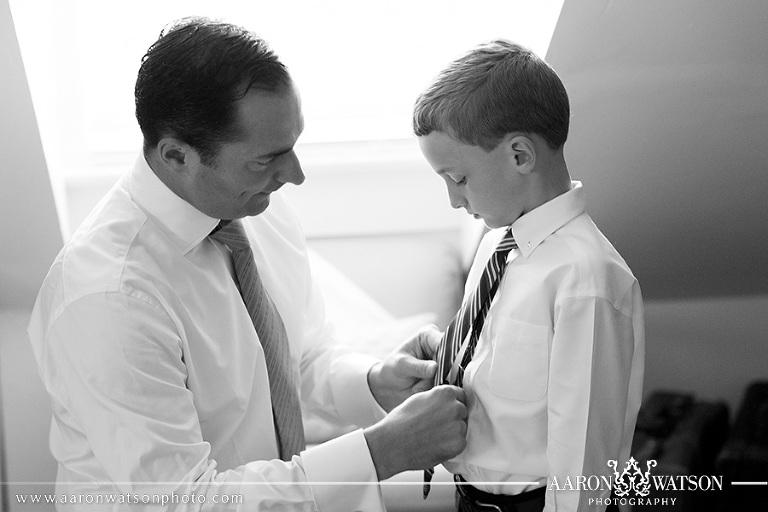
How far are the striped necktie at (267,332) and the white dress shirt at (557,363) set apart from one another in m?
0.28

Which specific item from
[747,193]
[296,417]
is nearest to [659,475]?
[747,193]

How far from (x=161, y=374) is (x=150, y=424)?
0.07 meters

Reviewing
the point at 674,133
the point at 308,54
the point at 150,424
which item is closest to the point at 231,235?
the point at 150,424

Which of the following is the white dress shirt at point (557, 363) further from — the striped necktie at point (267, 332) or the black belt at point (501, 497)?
the striped necktie at point (267, 332)

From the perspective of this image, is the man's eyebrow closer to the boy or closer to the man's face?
the man's face

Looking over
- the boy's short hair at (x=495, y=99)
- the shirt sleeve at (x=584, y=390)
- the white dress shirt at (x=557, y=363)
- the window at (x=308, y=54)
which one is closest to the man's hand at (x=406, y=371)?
the white dress shirt at (x=557, y=363)

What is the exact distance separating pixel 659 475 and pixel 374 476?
60 centimetres

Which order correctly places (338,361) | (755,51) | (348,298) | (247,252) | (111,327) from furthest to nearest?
1. (348,298)
2. (338,361)
3. (247,252)
4. (755,51)
5. (111,327)

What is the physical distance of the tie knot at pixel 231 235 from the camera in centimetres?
125

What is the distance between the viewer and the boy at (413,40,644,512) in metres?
1.08

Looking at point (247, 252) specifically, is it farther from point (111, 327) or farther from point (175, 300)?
point (111, 327)

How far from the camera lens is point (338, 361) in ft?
4.80

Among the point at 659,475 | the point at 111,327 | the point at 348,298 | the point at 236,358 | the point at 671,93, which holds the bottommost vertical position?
the point at 659,475

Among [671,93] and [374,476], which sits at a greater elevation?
[671,93]
